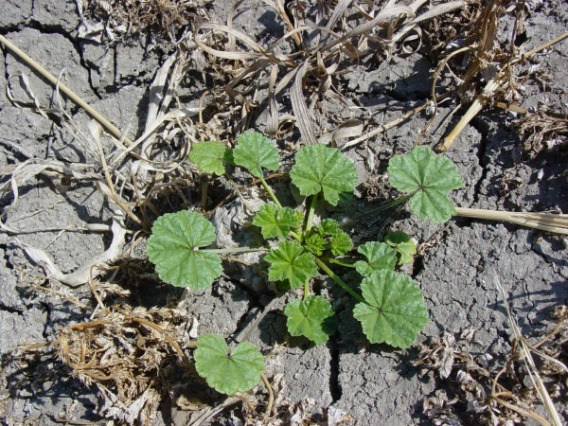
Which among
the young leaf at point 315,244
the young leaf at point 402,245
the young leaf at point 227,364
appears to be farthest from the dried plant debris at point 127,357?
the young leaf at point 402,245

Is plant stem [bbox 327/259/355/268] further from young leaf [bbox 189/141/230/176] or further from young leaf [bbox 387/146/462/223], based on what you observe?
young leaf [bbox 189/141/230/176]

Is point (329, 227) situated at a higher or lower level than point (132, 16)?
lower

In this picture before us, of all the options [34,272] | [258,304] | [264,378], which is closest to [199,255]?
[258,304]

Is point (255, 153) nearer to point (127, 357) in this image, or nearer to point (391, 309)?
point (391, 309)

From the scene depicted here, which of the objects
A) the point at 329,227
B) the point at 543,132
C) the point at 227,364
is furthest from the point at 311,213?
→ the point at 543,132

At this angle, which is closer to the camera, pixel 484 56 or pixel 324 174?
pixel 324 174

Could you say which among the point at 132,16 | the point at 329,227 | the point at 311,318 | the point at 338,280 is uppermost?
the point at 132,16

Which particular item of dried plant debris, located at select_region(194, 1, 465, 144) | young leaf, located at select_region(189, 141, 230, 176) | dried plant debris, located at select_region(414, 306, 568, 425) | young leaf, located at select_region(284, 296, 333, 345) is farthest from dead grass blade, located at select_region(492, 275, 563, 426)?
young leaf, located at select_region(189, 141, 230, 176)
